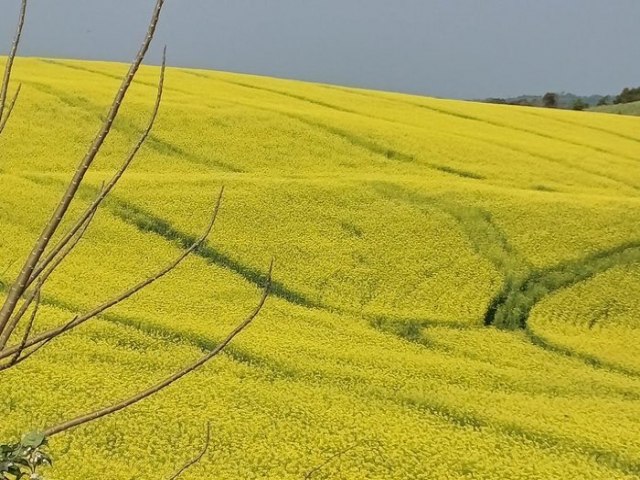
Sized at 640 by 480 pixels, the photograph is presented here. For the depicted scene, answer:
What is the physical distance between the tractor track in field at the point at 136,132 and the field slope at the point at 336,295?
62mm

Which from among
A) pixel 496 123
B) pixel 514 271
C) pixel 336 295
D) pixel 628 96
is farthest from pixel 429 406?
pixel 628 96

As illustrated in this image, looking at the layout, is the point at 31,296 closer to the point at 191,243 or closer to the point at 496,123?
the point at 191,243

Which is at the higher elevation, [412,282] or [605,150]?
[605,150]

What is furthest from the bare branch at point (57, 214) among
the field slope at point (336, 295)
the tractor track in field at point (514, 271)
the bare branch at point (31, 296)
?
the tractor track in field at point (514, 271)

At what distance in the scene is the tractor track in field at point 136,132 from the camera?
16.3 m

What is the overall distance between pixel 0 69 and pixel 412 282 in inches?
659

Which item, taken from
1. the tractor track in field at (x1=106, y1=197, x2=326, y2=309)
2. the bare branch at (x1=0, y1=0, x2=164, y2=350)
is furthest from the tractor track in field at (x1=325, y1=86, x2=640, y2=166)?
the bare branch at (x1=0, y1=0, x2=164, y2=350)

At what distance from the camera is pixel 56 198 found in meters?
13.7

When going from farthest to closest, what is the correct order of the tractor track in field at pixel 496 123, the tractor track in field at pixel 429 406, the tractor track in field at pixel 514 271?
the tractor track in field at pixel 496 123
the tractor track in field at pixel 514 271
the tractor track in field at pixel 429 406

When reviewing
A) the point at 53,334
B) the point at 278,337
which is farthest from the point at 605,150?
the point at 53,334

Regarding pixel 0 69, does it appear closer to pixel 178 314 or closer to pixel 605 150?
pixel 178 314

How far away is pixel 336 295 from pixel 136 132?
25.0 feet

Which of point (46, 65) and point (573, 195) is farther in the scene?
point (46, 65)

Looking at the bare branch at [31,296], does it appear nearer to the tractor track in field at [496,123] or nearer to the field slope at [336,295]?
the field slope at [336,295]
